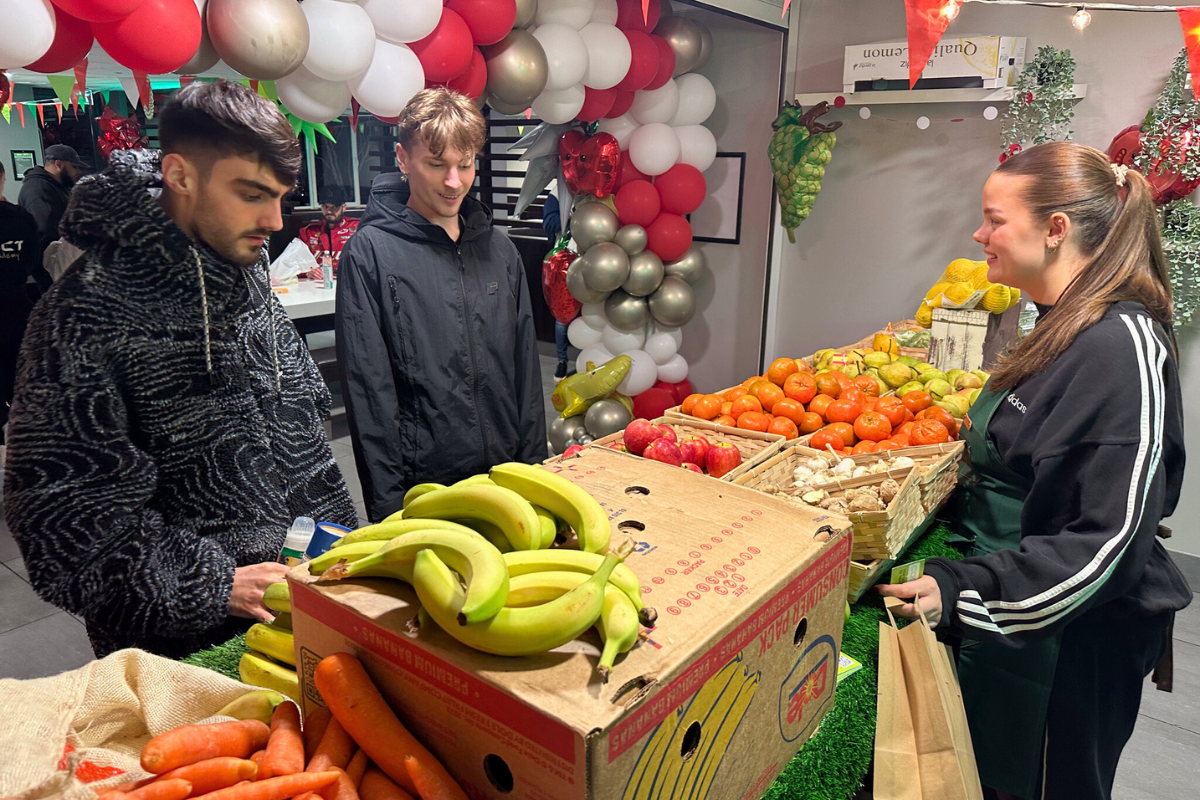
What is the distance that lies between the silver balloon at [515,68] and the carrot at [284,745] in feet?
9.40

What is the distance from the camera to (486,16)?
3.11 metres

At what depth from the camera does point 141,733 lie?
1037 mm

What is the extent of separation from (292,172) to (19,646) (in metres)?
2.86

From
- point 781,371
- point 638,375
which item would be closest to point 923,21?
point 781,371

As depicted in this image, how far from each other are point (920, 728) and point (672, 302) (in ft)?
11.9

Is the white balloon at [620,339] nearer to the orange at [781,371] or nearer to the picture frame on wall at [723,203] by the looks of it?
the picture frame on wall at [723,203]

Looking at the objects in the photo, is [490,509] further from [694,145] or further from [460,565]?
[694,145]

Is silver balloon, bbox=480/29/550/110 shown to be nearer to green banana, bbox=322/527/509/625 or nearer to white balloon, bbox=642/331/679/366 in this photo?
white balloon, bbox=642/331/679/366

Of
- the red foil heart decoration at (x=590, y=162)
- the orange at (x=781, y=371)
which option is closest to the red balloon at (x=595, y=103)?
the red foil heart decoration at (x=590, y=162)

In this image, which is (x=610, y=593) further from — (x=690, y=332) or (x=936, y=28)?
(x=690, y=332)

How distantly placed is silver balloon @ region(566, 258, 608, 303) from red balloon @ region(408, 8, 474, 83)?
1564 millimetres

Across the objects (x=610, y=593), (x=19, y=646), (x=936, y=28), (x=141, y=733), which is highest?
(x=936, y=28)

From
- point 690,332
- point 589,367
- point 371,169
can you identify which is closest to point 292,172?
point 589,367

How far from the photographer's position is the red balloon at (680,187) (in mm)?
4586
